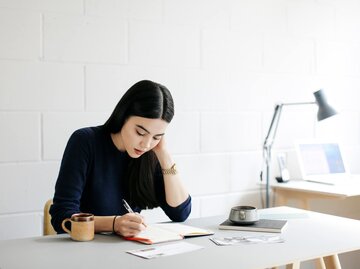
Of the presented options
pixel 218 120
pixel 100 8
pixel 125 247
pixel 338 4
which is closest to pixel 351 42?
pixel 338 4

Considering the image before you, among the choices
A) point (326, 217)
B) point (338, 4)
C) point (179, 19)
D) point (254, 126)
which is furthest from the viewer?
point (338, 4)

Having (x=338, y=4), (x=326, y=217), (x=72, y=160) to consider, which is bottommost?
(x=326, y=217)

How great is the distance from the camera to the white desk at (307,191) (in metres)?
2.68

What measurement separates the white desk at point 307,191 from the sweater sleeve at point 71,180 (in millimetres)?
1356

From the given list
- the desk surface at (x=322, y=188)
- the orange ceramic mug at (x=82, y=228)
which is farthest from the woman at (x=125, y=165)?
the desk surface at (x=322, y=188)

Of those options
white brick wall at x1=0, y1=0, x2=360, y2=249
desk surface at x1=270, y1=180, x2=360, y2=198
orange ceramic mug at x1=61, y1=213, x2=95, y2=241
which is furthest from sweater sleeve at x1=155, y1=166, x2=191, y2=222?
desk surface at x1=270, y1=180, x2=360, y2=198

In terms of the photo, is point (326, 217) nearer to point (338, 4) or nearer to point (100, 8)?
point (100, 8)

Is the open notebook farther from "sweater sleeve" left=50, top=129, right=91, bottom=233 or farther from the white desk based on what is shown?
the white desk

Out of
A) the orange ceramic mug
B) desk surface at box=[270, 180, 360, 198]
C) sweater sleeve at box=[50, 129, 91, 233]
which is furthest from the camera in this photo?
desk surface at box=[270, 180, 360, 198]

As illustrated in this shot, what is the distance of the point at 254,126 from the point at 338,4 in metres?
1.08

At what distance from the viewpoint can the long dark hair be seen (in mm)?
1911

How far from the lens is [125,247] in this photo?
1.57 metres

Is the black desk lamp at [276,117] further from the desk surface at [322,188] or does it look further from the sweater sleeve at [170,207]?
the sweater sleeve at [170,207]

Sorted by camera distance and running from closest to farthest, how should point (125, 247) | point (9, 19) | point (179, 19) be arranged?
point (125, 247) < point (9, 19) < point (179, 19)
